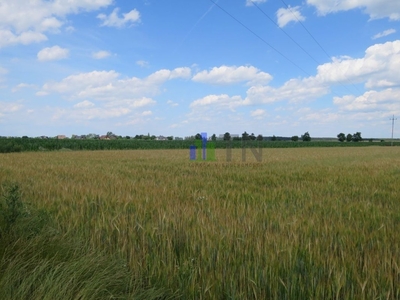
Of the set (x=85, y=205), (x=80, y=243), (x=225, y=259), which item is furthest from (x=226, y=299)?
(x=85, y=205)

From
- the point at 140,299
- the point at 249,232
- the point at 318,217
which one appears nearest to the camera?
the point at 140,299

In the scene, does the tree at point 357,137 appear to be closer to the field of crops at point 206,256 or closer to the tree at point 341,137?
the tree at point 341,137

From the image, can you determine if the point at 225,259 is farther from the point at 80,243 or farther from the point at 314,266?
the point at 80,243

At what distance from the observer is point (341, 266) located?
1909mm

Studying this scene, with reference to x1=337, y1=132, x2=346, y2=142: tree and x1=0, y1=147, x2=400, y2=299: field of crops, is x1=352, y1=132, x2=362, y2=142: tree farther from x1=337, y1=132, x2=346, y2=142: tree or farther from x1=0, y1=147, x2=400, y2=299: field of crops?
x1=0, y1=147, x2=400, y2=299: field of crops

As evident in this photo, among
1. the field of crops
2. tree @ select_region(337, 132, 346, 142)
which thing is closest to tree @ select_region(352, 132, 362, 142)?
tree @ select_region(337, 132, 346, 142)

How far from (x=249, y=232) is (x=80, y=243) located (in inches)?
59.0

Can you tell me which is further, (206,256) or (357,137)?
(357,137)

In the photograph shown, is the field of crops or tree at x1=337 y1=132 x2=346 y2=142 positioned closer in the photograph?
the field of crops

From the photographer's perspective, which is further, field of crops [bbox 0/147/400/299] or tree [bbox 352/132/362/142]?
tree [bbox 352/132/362/142]

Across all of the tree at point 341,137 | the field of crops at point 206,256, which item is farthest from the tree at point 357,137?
the field of crops at point 206,256

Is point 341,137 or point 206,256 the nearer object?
point 206,256

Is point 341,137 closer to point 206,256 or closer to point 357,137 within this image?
point 357,137

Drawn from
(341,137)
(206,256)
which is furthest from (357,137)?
(206,256)
